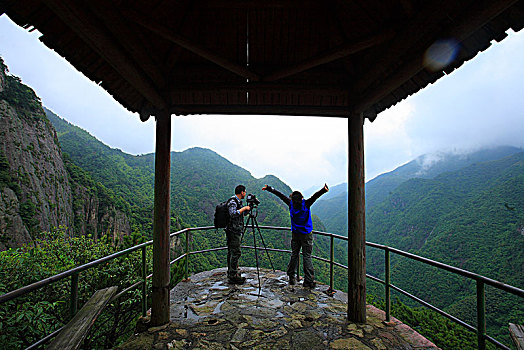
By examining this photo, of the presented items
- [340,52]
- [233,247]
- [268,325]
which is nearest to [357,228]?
[268,325]

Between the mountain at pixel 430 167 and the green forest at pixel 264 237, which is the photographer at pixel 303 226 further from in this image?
the mountain at pixel 430 167

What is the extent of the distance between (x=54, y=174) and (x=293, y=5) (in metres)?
24.7

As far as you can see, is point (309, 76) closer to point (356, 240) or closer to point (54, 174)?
point (356, 240)

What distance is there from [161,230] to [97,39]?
6.82 ft

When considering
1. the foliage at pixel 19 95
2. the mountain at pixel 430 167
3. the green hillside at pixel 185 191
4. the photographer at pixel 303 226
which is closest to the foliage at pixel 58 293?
the photographer at pixel 303 226

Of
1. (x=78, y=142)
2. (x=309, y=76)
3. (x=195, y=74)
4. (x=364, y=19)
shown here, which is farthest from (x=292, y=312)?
(x=78, y=142)

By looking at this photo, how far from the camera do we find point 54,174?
20750 mm

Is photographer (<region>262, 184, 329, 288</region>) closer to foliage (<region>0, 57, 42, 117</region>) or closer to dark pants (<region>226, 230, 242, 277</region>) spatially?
dark pants (<region>226, 230, 242, 277</region>)

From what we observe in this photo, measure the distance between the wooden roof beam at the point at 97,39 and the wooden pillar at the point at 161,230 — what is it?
60cm

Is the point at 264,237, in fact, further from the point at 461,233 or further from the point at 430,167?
the point at 430,167

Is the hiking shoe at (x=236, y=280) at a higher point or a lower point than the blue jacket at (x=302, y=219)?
lower

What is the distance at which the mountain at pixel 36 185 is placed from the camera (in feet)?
51.7

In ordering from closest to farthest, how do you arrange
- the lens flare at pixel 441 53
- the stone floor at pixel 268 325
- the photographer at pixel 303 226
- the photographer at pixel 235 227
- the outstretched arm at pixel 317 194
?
the lens flare at pixel 441 53
the stone floor at pixel 268 325
the outstretched arm at pixel 317 194
the photographer at pixel 303 226
the photographer at pixel 235 227

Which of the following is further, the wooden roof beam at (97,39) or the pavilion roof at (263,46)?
the pavilion roof at (263,46)
